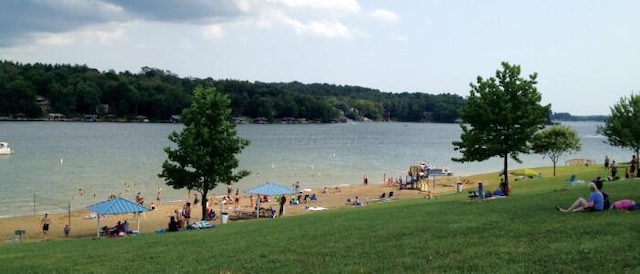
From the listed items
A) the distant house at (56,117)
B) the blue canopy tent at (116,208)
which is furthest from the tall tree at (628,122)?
the distant house at (56,117)

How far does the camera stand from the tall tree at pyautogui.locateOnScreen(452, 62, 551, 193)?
3112 cm

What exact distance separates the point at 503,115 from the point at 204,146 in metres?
16.3

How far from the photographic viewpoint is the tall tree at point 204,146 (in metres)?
30.8

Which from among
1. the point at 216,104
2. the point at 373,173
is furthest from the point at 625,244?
the point at 373,173

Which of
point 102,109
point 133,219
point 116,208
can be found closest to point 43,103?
point 102,109

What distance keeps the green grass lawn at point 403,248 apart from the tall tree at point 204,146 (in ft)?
36.4

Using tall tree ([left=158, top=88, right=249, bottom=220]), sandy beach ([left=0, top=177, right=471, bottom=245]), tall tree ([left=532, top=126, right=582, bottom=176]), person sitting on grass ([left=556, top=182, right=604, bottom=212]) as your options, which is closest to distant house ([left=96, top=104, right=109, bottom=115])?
sandy beach ([left=0, top=177, right=471, bottom=245])

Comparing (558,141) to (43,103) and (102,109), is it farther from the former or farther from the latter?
(43,103)

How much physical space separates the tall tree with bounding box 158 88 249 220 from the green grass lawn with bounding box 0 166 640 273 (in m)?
11.1

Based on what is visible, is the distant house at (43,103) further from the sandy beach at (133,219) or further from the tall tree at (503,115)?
the tall tree at (503,115)

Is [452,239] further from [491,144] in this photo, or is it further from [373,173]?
[373,173]

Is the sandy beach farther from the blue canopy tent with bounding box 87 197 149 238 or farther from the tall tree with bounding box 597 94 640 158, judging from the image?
the tall tree with bounding box 597 94 640 158

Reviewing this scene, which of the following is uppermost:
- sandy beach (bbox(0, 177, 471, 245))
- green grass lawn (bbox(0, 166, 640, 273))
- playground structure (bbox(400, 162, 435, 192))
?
green grass lawn (bbox(0, 166, 640, 273))

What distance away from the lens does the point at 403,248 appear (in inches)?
521
